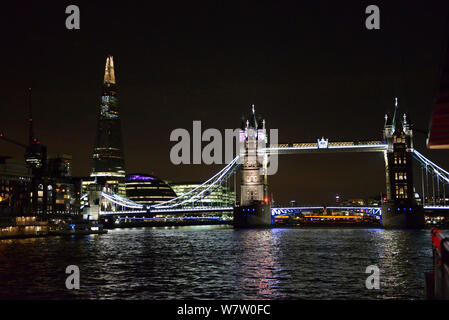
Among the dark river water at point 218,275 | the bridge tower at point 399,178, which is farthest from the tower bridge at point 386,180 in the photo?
the dark river water at point 218,275

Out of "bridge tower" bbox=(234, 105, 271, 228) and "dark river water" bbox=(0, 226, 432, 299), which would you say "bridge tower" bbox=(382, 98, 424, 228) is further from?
"dark river water" bbox=(0, 226, 432, 299)

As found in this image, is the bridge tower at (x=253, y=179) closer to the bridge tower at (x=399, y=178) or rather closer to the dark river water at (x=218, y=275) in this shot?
the bridge tower at (x=399, y=178)

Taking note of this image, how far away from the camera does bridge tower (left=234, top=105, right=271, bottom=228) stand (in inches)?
4707

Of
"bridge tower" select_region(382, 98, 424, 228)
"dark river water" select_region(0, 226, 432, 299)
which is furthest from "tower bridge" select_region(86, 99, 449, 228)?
"dark river water" select_region(0, 226, 432, 299)

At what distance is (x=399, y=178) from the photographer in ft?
385

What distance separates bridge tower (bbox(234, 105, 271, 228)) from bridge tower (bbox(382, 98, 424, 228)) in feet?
79.2

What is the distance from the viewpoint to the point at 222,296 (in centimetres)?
2417

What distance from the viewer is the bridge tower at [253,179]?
119562mm

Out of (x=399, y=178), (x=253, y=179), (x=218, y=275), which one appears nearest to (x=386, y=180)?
(x=399, y=178)

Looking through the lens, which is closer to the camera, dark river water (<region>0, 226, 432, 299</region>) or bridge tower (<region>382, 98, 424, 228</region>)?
dark river water (<region>0, 226, 432, 299</region>)

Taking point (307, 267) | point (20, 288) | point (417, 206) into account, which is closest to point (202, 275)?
point (307, 267)

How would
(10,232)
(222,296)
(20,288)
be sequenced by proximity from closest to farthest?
(222,296), (20,288), (10,232)
